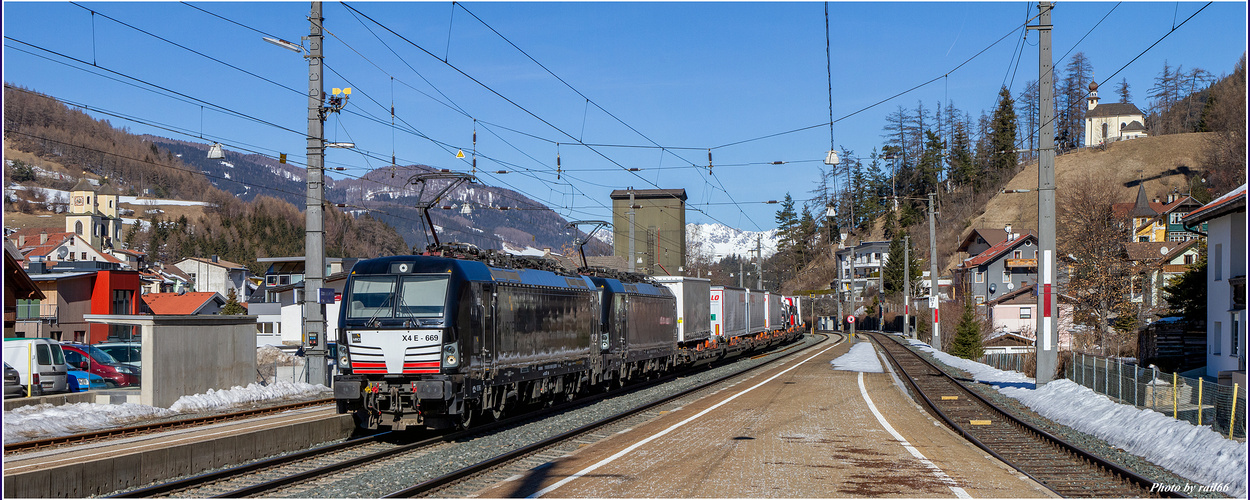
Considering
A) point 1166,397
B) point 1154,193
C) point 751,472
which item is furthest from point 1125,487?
point 1154,193

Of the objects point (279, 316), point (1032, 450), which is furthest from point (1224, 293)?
point (279, 316)

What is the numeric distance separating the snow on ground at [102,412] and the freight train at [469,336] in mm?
5553

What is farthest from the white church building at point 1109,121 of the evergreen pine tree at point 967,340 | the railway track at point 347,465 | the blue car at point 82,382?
the railway track at point 347,465

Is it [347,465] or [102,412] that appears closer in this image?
[347,465]

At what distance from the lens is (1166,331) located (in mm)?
43562

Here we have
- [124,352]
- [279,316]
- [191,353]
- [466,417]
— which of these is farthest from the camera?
[279,316]

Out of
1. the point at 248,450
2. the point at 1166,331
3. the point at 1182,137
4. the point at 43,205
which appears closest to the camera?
the point at 248,450

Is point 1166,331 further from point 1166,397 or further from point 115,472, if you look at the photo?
point 115,472

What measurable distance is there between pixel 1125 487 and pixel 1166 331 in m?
37.3

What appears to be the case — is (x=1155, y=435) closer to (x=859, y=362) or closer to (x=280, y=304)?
(x=859, y=362)

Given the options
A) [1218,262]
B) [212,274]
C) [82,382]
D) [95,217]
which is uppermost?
[95,217]

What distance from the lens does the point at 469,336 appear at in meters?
17.0

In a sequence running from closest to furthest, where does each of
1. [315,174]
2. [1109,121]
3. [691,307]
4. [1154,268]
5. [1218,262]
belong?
[315,174], [1218,262], [691,307], [1154,268], [1109,121]

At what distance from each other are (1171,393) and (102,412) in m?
21.6
